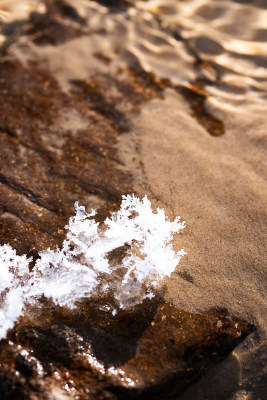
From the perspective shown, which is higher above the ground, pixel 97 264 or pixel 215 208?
pixel 215 208

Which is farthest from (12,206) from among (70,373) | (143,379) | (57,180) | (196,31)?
(196,31)

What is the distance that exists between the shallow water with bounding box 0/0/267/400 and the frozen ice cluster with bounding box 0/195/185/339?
0.41 ft

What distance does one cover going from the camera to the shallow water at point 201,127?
205 centimetres

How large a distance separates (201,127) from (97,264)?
145 cm

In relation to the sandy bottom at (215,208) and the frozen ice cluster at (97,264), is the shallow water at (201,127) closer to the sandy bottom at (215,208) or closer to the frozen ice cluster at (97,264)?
the sandy bottom at (215,208)

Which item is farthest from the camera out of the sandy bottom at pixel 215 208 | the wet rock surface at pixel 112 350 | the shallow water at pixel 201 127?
the shallow water at pixel 201 127

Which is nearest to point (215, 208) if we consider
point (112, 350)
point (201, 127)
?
point (201, 127)

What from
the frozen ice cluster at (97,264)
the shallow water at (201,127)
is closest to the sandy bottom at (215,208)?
the shallow water at (201,127)

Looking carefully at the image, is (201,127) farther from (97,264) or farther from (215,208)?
(97,264)

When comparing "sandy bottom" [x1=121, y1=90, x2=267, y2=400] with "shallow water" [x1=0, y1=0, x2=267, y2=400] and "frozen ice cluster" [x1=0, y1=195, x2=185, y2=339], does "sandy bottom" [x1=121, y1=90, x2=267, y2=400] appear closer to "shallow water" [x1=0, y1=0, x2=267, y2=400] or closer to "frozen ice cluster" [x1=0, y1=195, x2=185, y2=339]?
"shallow water" [x1=0, y1=0, x2=267, y2=400]

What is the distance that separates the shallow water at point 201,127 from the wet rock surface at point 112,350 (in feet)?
0.34

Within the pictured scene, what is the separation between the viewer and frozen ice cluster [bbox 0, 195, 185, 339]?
6.74 feet

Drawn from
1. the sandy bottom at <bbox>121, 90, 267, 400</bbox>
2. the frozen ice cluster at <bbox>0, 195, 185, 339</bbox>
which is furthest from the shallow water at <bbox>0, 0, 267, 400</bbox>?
the frozen ice cluster at <bbox>0, 195, 185, 339</bbox>

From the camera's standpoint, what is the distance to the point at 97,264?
216cm
